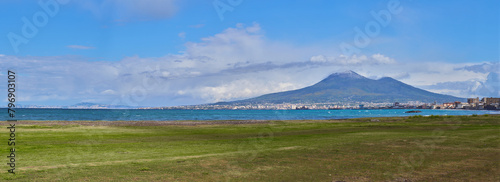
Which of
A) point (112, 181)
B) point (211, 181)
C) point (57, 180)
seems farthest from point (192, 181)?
point (57, 180)

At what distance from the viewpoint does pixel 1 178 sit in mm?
13055

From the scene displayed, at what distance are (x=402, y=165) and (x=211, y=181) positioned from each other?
28.4 ft

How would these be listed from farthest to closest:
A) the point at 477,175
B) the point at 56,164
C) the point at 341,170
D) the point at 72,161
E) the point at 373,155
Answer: the point at 373,155 < the point at 72,161 < the point at 56,164 < the point at 341,170 < the point at 477,175

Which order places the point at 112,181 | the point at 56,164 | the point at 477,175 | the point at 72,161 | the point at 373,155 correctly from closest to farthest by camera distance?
the point at 112,181 → the point at 477,175 → the point at 56,164 → the point at 72,161 → the point at 373,155

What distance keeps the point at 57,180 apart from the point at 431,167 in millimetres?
14803

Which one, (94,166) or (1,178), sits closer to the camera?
(1,178)

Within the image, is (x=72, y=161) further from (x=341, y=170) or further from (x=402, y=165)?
(x=402, y=165)

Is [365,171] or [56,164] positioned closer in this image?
[365,171]

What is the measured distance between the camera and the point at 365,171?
48.9ft

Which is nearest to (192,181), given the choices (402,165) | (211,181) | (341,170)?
(211,181)

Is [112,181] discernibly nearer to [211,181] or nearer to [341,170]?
[211,181]

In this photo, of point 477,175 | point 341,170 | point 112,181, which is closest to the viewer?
point 112,181

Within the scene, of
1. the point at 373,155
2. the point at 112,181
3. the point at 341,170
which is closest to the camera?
the point at 112,181

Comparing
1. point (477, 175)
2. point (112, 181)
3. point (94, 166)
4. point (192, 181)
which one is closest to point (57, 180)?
point (112, 181)
